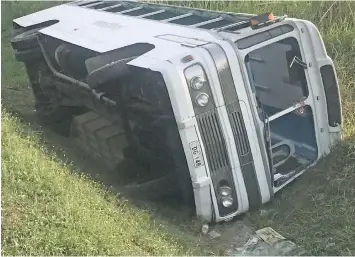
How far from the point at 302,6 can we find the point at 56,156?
174 inches

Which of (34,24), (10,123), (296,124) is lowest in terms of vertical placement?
(296,124)

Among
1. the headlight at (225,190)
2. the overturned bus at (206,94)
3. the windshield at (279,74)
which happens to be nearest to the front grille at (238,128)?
the overturned bus at (206,94)

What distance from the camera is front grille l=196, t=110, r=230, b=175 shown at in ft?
14.2

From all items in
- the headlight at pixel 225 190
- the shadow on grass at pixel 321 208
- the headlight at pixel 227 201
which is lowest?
the shadow on grass at pixel 321 208

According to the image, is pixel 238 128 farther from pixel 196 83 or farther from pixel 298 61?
pixel 298 61

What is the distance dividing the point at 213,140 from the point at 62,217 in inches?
50.7

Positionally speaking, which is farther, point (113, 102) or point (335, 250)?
point (113, 102)

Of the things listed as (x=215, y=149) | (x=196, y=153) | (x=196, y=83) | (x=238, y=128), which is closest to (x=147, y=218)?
(x=196, y=153)

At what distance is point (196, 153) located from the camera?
4297 mm

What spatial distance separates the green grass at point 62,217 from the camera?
11.7 feet

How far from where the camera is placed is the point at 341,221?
4.48 meters

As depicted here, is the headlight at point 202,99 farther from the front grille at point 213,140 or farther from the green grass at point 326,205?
the green grass at point 326,205

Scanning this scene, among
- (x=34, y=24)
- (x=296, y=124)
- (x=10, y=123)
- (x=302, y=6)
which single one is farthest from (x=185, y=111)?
(x=302, y=6)

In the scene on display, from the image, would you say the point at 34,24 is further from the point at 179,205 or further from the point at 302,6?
the point at 302,6
